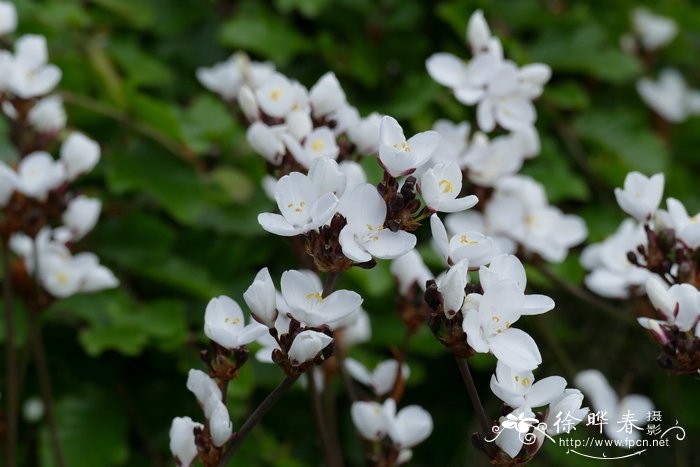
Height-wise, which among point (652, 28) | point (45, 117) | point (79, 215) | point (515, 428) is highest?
point (515, 428)

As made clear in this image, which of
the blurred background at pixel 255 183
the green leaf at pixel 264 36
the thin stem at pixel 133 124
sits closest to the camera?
the blurred background at pixel 255 183

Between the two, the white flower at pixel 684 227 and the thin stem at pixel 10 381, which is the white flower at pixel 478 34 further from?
→ the thin stem at pixel 10 381

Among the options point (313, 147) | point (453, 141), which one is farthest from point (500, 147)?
point (313, 147)

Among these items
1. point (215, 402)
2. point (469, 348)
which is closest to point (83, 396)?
point (215, 402)

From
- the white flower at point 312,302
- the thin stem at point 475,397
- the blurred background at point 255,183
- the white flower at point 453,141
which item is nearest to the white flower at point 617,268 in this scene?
the blurred background at point 255,183

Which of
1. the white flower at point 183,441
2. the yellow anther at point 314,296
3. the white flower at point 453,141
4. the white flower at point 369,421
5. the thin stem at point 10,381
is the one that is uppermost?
the yellow anther at point 314,296

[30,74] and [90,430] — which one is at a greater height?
[30,74]

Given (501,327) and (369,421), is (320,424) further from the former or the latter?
(501,327)

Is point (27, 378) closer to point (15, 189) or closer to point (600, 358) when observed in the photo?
point (15, 189)

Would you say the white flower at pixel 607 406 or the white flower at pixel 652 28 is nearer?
the white flower at pixel 607 406
